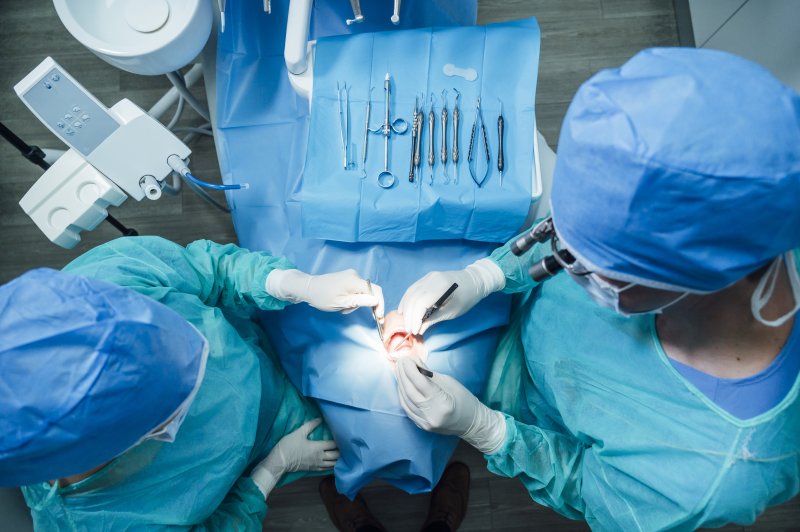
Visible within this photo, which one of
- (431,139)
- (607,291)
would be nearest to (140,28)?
(431,139)

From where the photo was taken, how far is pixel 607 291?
113 centimetres

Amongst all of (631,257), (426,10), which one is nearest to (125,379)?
(631,257)

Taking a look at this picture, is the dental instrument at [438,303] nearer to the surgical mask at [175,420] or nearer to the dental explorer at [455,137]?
the dental explorer at [455,137]

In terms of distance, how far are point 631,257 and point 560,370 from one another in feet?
1.62

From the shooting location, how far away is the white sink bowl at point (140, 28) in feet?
5.39

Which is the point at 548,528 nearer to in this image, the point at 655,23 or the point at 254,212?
the point at 254,212

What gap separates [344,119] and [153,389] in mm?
872

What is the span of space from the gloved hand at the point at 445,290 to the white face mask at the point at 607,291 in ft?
1.18

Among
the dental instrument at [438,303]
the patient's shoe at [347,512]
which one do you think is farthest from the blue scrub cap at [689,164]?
the patient's shoe at [347,512]

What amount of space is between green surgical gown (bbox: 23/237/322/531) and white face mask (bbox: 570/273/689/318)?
0.79m

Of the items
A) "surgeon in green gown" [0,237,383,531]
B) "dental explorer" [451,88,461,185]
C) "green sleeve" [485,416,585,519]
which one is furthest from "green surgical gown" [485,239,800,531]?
"surgeon in green gown" [0,237,383,531]

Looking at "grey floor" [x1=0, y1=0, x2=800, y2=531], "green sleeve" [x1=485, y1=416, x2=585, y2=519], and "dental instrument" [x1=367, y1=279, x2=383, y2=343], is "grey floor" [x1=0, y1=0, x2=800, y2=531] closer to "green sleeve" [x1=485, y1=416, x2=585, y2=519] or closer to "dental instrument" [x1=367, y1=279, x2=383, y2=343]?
"dental instrument" [x1=367, y1=279, x2=383, y2=343]

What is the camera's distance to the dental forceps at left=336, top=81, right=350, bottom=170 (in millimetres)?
1595

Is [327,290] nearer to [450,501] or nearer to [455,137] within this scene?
[455,137]
